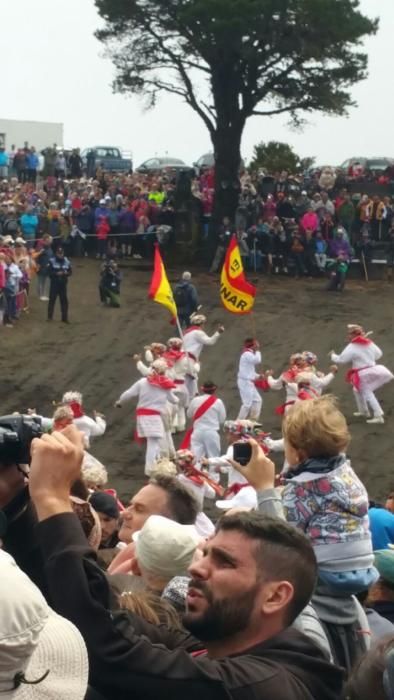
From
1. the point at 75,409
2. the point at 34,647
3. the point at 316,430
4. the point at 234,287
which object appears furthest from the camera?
the point at 234,287

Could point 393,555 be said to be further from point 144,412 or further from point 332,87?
point 332,87

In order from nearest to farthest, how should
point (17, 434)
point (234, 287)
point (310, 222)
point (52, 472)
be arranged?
point (52, 472) → point (17, 434) → point (234, 287) → point (310, 222)

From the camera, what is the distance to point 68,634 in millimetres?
3107

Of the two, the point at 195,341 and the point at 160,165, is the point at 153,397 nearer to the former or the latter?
the point at 195,341

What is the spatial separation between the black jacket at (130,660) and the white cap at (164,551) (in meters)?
1.06

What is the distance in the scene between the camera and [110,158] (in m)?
45.9

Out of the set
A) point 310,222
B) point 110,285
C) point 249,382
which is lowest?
point 249,382

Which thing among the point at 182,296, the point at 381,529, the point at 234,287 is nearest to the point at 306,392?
the point at 234,287

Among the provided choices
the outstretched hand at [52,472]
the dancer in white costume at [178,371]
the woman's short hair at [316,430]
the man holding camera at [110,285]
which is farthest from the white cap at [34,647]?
the man holding camera at [110,285]

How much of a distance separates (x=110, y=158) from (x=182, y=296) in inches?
820

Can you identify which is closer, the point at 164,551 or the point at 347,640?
the point at 164,551

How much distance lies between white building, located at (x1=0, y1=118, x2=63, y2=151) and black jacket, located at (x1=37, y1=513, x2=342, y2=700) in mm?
49228

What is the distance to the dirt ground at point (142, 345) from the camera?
70.0ft

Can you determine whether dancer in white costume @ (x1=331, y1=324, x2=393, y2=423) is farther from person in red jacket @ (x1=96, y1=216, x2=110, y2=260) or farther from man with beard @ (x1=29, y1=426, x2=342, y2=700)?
man with beard @ (x1=29, y1=426, x2=342, y2=700)
